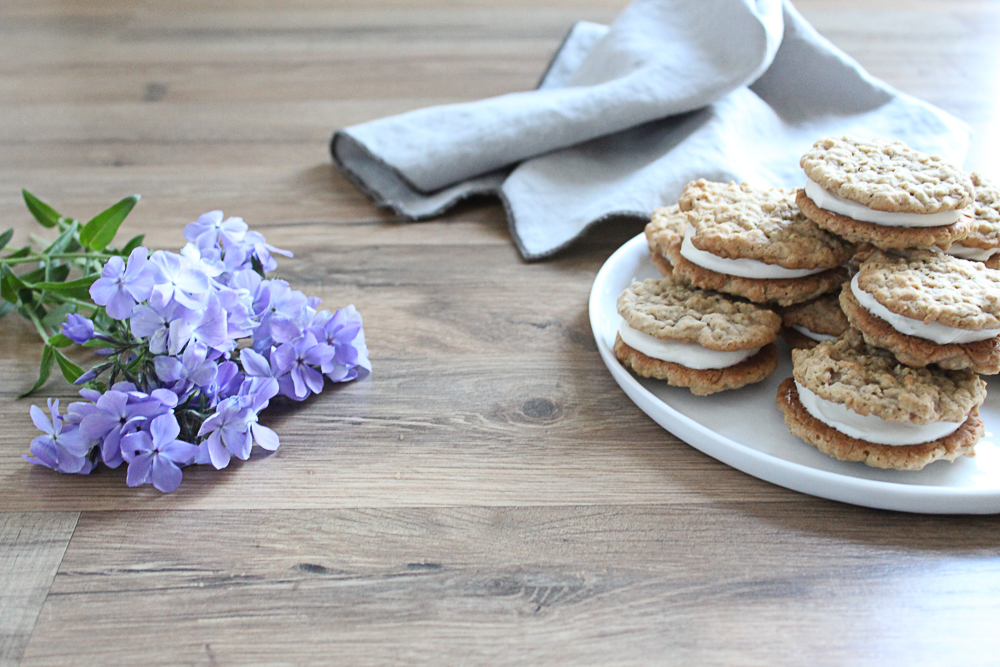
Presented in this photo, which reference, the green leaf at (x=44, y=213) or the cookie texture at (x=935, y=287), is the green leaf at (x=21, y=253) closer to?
the green leaf at (x=44, y=213)

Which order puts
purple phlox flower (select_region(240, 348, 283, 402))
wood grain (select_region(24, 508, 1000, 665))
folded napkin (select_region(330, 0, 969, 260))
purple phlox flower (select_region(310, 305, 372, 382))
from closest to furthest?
1. wood grain (select_region(24, 508, 1000, 665))
2. purple phlox flower (select_region(240, 348, 283, 402))
3. purple phlox flower (select_region(310, 305, 372, 382))
4. folded napkin (select_region(330, 0, 969, 260))

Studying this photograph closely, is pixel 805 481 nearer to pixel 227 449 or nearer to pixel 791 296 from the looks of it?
pixel 791 296

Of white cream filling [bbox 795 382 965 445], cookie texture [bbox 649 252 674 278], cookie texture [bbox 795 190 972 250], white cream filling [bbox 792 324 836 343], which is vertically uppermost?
cookie texture [bbox 795 190 972 250]

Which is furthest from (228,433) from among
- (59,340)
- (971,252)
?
(971,252)

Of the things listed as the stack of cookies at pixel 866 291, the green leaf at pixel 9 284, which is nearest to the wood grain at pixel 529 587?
the stack of cookies at pixel 866 291

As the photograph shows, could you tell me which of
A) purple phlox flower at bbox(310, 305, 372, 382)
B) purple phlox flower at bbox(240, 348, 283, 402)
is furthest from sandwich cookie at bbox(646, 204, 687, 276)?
purple phlox flower at bbox(240, 348, 283, 402)

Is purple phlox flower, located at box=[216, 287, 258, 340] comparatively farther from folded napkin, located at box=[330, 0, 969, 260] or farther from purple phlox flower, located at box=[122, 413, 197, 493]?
folded napkin, located at box=[330, 0, 969, 260]

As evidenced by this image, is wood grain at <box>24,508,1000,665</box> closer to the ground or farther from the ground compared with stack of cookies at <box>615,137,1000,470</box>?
closer to the ground

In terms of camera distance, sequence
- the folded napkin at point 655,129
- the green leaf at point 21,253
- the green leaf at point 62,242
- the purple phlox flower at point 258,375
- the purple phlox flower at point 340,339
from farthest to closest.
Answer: the folded napkin at point 655,129 < the green leaf at point 21,253 < the green leaf at point 62,242 < the purple phlox flower at point 340,339 < the purple phlox flower at point 258,375

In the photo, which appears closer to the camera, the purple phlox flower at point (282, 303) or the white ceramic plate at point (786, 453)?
the white ceramic plate at point (786, 453)
